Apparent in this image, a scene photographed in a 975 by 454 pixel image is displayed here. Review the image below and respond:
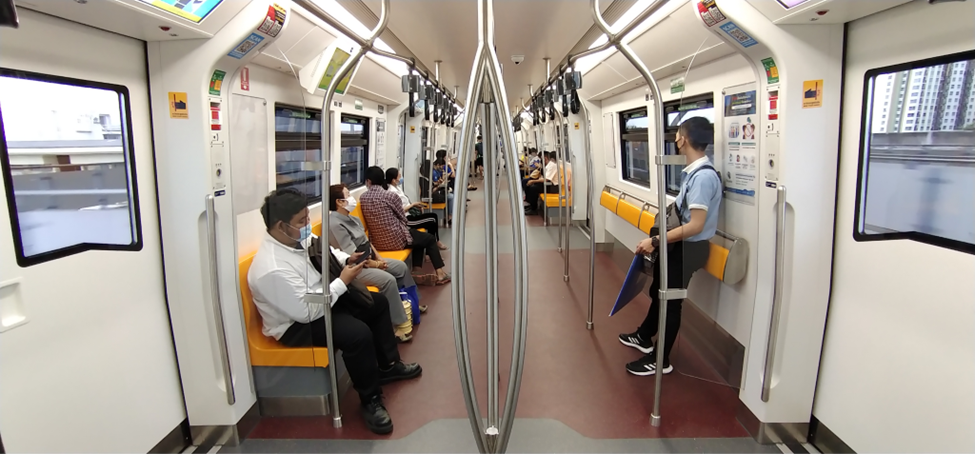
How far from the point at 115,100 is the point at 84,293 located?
2.86 ft

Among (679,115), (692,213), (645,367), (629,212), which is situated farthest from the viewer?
(629,212)

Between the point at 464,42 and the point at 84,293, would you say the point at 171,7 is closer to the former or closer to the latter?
the point at 84,293

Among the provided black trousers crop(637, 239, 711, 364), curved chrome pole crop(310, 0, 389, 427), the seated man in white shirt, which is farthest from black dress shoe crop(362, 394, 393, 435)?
black trousers crop(637, 239, 711, 364)

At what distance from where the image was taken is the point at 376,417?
2807mm

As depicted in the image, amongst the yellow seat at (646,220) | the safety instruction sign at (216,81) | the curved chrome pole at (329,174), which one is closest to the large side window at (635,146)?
the yellow seat at (646,220)

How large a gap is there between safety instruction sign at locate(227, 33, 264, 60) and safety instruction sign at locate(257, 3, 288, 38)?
46 mm

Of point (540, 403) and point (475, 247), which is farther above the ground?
point (475, 247)

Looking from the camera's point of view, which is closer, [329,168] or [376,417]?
[329,168]

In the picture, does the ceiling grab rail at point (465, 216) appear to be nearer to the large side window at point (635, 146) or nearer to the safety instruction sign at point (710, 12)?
the safety instruction sign at point (710, 12)

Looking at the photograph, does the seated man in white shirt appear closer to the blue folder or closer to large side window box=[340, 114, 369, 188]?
the blue folder

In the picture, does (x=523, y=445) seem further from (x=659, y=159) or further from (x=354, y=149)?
(x=354, y=149)

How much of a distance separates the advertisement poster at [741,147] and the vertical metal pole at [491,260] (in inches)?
69.6

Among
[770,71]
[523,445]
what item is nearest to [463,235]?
[523,445]

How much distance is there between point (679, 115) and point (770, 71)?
187cm
